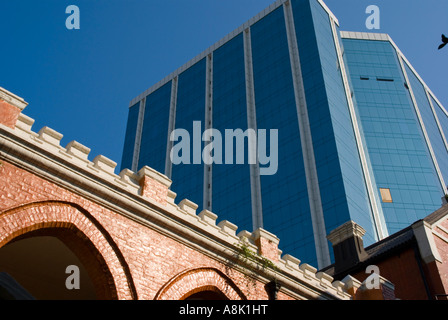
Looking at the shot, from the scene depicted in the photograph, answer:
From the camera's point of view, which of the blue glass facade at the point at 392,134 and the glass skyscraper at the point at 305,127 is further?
the blue glass facade at the point at 392,134

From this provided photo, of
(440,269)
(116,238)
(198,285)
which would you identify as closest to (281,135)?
(440,269)

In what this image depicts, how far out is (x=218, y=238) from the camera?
16.7 m

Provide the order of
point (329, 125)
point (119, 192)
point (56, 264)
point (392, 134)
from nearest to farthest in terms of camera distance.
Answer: point (119, 192) < point (56, 264) < point (329, 125) < point (392, 134)

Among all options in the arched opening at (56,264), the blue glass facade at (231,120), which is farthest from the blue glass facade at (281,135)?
the arched opening at (56,264)

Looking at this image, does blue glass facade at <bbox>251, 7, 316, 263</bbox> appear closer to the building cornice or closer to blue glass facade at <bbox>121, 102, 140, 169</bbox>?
blue glass facade at <bbox>121, 102, 140, 169</bbox>

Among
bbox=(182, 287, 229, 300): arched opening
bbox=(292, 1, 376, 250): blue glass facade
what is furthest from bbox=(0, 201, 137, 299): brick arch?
bbox=(292, 1, 376, 250): blue glass facade

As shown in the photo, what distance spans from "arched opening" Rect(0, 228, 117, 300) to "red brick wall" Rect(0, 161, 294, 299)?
0.26 metres

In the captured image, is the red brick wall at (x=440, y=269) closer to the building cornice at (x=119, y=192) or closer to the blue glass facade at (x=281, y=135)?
the building cornice at (x=119, y=192)

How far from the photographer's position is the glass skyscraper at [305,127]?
2527 inches

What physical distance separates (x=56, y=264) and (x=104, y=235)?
3233 millimetres

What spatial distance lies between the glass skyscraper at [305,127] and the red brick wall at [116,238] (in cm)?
4303

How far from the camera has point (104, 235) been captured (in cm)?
Result: 1419

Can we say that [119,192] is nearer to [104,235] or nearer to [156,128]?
[104,235]
